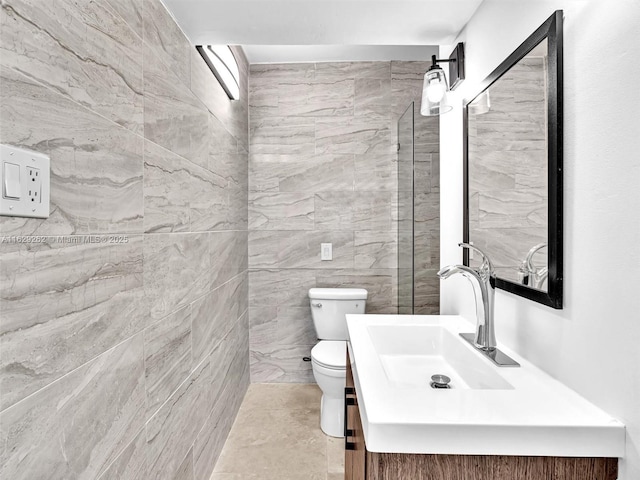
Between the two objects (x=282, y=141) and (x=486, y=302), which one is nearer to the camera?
(x=486, y=302)

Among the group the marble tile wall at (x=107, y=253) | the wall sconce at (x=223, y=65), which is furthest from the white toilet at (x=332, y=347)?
the wall sconce at (x=223, y=65)

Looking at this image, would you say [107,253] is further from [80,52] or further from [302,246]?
[302,246]

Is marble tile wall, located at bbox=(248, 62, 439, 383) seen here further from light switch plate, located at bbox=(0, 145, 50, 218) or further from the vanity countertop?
light switch plate, located at bbox=(0, 145, 50, 218)

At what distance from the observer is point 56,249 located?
2.77 ft

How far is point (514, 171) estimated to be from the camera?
4.11 feet

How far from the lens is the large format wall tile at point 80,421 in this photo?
74 cm

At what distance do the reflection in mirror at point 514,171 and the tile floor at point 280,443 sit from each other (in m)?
1.29

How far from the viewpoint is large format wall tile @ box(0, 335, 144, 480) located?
2.43 feet

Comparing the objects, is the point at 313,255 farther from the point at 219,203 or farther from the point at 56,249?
the point at 56,249

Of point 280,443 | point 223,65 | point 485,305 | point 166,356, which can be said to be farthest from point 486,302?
point 223,65

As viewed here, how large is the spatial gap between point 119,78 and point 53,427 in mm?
853

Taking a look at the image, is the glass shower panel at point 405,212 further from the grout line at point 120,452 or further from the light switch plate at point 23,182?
the light switch plate at point 23,182

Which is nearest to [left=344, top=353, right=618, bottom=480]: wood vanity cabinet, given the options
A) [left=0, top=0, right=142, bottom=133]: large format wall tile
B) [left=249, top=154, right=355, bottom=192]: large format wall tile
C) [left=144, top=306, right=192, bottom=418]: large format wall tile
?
[left=144, top=306, right=192, bottom=418]: large format wall tile

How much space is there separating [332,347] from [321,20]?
176 cm
